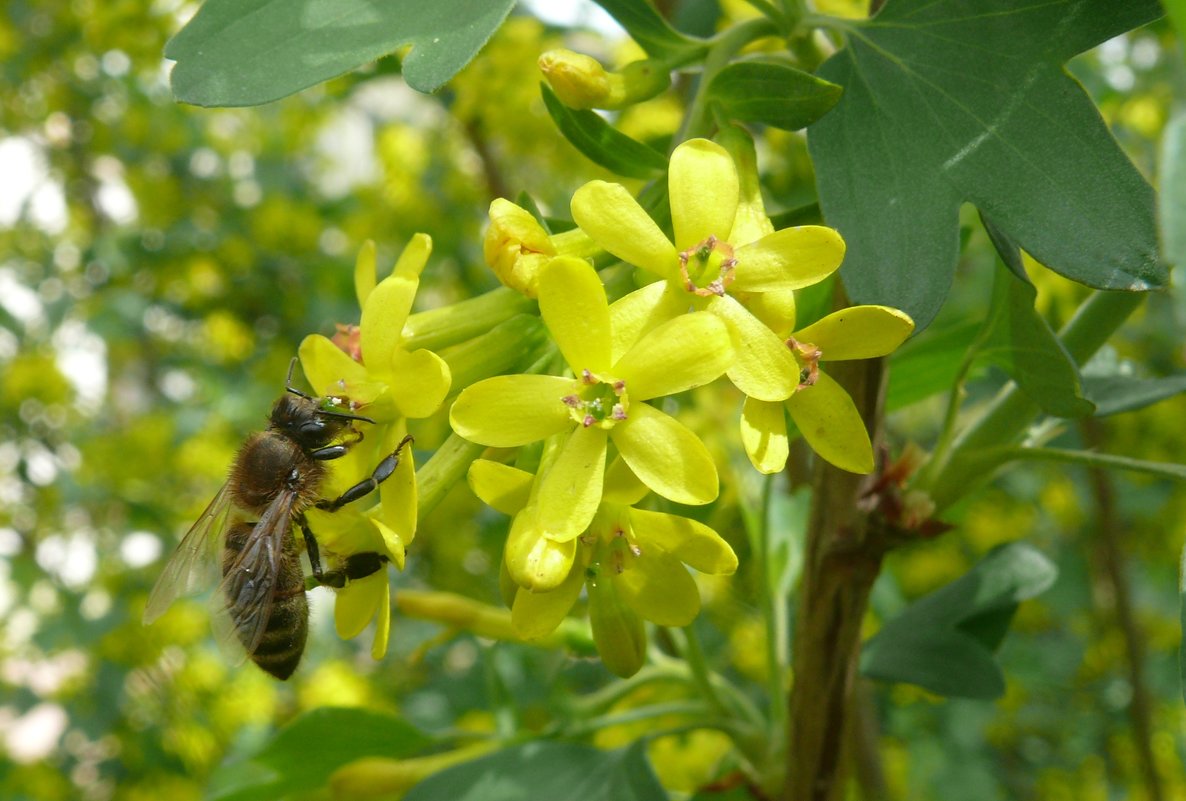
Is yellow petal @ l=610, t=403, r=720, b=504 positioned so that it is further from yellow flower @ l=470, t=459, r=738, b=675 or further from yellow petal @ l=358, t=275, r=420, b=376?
yellow petal @ l=358, t=275, r=420, b=376

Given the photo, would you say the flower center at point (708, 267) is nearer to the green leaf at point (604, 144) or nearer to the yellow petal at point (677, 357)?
the yellow petal at point (677, 357)

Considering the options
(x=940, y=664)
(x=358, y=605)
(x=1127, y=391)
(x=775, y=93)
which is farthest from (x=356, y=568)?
(x=1127, y=391)

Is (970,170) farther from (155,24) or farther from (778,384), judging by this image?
(155,24)

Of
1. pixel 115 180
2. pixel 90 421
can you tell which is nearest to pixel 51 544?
pixel 90 421

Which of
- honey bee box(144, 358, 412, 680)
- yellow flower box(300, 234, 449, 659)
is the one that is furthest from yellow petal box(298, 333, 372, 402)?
honey bee box(144, 358, 412, 680)

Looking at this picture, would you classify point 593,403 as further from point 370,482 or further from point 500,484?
point 370,482

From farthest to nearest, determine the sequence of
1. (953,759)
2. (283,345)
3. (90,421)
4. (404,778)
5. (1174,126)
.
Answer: (90,421), (283,345), (953,759), (404,778), (1174,126)
